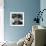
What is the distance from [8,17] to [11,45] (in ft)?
5.96

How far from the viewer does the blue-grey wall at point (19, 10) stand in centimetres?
535

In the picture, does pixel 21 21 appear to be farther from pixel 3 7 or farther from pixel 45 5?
pixel 45 5

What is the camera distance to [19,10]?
5.36 m

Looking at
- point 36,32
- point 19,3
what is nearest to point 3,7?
point 19,3

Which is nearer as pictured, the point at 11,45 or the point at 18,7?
the point at 11,45

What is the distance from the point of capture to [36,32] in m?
2.57

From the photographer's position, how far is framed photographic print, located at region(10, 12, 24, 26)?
17.7ft

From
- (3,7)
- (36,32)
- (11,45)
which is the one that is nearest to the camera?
(36,32)

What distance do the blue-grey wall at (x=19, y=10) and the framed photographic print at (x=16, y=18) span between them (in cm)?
12

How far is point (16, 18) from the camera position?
5.45m

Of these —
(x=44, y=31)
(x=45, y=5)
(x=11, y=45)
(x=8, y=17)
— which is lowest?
(x=11, y=45)

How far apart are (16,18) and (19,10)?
0.35 m

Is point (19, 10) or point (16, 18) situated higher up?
point (19, 10)

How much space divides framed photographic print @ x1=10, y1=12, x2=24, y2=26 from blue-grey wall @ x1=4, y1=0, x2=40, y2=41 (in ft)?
0.39
